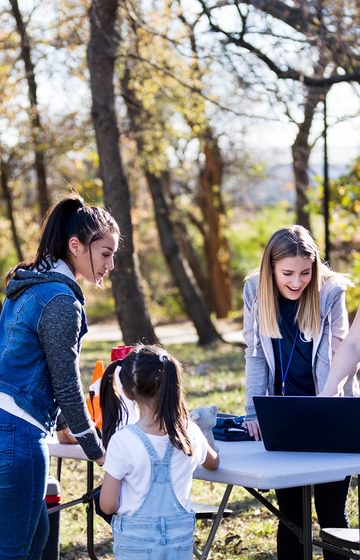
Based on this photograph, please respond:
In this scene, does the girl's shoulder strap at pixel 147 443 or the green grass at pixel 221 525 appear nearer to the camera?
the girl's shoulder strap at pixel 147 443

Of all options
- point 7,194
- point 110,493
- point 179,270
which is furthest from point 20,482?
point 7,194

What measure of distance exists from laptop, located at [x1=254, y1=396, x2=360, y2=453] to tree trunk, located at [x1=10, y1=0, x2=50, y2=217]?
12372mm

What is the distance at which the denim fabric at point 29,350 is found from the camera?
330 centimetres

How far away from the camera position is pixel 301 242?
4.21 meters

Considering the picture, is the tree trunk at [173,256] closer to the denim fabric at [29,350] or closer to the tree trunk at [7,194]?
the tree trunk at [7,194]

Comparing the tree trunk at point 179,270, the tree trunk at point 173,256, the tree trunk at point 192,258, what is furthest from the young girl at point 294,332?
the tree trunk at point 192,258

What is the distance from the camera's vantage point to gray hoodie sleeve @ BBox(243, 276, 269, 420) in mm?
4293

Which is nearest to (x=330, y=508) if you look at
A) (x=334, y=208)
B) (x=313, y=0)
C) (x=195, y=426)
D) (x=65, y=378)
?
(x=195, y=426)

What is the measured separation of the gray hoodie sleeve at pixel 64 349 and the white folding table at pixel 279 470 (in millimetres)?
560

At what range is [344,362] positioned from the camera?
3.95 meters

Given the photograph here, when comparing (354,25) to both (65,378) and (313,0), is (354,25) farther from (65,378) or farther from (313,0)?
(65,378)

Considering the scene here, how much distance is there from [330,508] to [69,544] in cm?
216

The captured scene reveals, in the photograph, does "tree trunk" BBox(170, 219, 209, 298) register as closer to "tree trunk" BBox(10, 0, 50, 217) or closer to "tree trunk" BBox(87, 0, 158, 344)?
"tree trunk" BBox(10, 0, 50, 217)

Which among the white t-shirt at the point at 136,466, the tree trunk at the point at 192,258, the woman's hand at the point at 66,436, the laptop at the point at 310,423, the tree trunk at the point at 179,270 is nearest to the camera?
the white t-shirt at the point at 136,466
